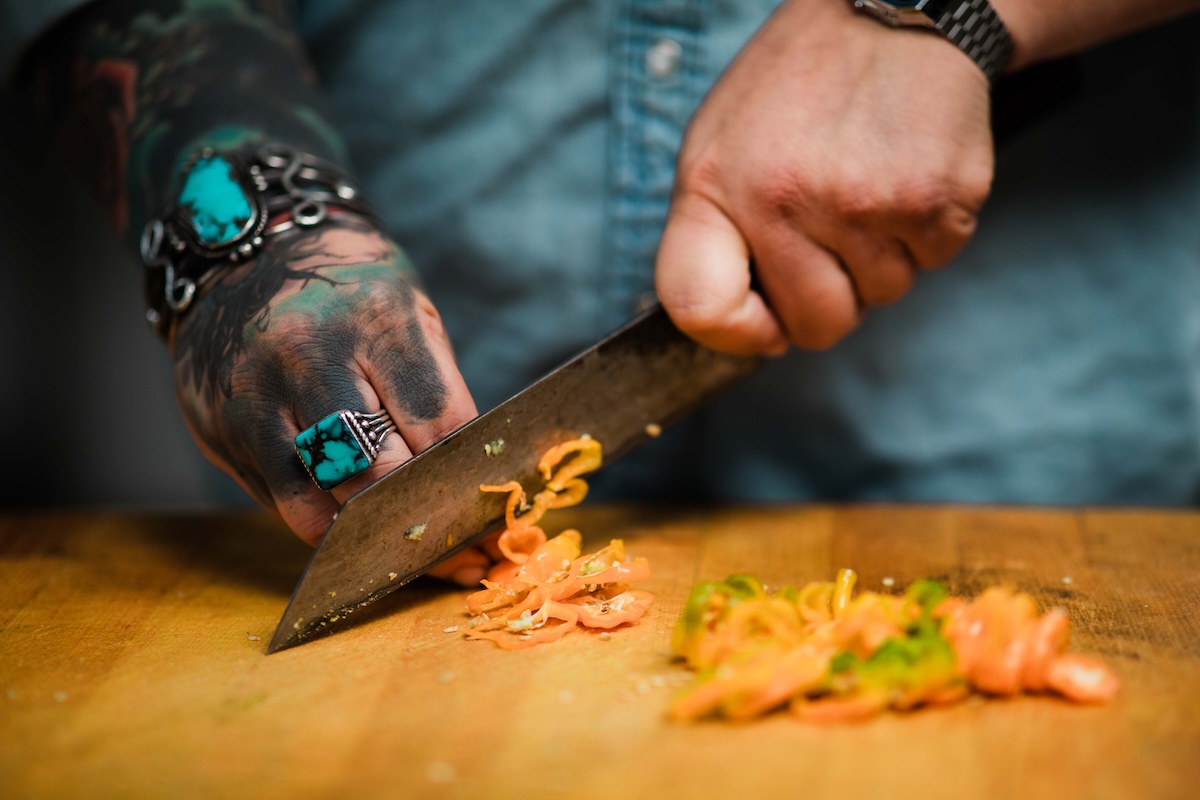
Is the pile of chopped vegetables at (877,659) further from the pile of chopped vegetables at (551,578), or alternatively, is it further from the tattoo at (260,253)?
the tattoo at (260,253)

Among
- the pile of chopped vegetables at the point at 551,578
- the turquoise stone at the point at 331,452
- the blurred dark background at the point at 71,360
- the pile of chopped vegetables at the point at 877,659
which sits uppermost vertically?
the turquoise stone at the point at 331,452

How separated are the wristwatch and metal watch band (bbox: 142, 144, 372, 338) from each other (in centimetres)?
72

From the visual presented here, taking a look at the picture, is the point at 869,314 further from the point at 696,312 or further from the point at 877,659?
the point at 877,659

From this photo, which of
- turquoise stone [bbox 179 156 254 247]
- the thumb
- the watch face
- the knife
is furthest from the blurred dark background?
the watch face

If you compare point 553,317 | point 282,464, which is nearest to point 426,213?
point 553,317

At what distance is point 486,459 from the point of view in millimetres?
1242

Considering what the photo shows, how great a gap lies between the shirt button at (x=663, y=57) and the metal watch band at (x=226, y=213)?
1.80 ft

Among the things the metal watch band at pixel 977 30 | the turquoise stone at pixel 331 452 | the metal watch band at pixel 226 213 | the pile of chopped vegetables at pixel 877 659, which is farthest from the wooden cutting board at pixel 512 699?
the metal watch band at pixel 977 30

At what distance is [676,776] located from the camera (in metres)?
0.89

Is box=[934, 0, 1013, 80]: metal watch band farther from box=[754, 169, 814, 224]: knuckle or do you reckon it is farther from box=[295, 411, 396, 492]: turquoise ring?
box=[295, 411, 396, 492]: turquoise ring

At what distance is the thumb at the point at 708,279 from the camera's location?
4.32 feet

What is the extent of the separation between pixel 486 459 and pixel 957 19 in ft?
2.65

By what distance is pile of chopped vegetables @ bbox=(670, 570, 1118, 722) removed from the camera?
0.96 meters

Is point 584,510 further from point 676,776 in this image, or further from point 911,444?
point 676,776
